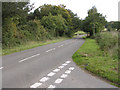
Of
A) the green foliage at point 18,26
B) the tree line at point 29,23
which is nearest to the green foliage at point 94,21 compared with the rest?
the tree line at point 29,23

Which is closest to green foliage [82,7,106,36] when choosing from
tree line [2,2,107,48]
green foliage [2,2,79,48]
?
tree line [2,2,107,48]

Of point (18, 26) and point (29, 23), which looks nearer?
point (18, 26)

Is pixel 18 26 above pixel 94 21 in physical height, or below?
below

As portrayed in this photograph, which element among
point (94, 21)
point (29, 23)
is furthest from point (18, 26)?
point (94, 21)

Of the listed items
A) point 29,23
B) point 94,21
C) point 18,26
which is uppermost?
point 94,21

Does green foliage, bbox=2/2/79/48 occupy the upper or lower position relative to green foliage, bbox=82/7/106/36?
lower

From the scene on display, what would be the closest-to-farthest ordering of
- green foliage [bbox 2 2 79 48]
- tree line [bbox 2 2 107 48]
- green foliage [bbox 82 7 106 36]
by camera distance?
green foliage [bbox 2 2 79 48]
tree line [bbox 2 2 107 48]
green foliage [bbox 82 7 106 36]

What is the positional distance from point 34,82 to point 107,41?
965 cm

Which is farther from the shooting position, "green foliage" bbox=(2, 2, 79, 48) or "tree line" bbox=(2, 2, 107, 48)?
"tree line" bbox=(2, 2, 107, 48)

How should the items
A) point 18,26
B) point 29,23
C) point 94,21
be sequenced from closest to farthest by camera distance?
1. point 18,26
2. point 29,23
3. point 94,21

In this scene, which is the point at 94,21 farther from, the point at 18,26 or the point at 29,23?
the point at 18,26

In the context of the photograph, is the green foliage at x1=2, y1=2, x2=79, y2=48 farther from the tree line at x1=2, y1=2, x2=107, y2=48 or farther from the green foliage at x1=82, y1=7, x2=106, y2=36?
the green foliage at x1=82, y1=7, x2=106, y2=36

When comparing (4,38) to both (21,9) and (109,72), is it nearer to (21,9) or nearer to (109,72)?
(21,9)

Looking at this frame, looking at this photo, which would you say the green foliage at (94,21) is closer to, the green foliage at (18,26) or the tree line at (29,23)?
the tree line at (29,23)
